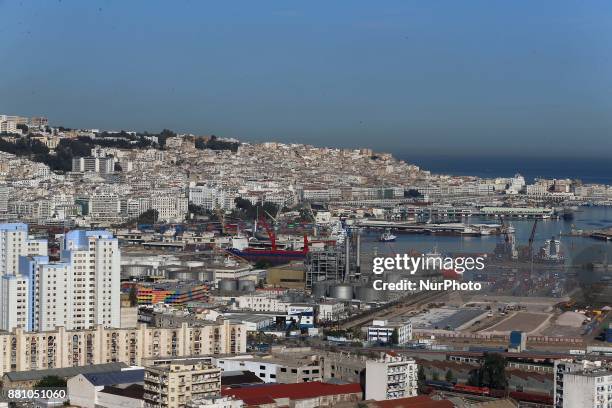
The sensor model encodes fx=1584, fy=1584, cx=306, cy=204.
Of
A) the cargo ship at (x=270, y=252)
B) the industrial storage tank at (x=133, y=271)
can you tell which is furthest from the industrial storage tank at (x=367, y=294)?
the cargo ship at (x=270, y=252)

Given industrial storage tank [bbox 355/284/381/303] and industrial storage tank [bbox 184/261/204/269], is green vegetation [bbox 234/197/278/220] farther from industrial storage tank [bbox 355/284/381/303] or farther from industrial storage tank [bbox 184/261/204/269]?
industrial storage tank [bbox 355/284/381/303]

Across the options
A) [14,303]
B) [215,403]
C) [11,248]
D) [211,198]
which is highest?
[211,198]

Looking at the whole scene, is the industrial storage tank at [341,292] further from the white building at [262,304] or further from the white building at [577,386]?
the white building at [577,386]

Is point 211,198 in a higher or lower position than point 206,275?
higher

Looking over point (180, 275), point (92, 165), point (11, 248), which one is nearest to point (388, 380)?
point (11, 248)

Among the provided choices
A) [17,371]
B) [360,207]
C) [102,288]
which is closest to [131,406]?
[17,371]

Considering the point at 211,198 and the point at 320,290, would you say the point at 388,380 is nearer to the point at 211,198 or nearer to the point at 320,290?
the point at 320,290

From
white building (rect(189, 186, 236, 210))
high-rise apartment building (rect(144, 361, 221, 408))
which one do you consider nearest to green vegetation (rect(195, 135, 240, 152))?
white building (rect(189, 186, 236, 210))
